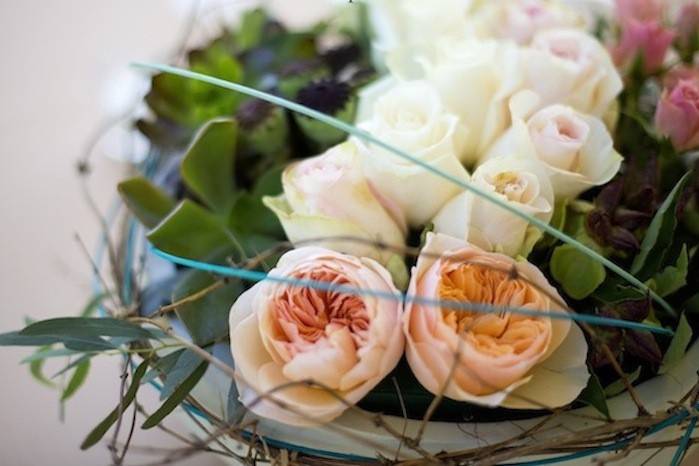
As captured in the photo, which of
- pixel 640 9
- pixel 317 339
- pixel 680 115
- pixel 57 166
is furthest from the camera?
pixel 57 166

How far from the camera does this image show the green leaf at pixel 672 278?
44 cm

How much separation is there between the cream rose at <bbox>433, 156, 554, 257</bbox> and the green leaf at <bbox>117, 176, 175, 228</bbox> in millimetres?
210

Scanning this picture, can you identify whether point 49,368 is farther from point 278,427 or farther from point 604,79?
point 604,79

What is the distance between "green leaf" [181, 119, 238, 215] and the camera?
536 mm

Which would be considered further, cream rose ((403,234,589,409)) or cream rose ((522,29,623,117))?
cream rose ((522,29,623,117))

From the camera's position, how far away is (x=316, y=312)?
40 cm

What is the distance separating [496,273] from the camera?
404 mm

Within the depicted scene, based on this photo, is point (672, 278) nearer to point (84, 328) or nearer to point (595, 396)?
point (595, 396)

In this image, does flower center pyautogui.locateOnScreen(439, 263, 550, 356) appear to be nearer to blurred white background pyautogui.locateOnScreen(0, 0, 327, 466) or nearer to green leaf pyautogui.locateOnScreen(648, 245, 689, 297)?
green leaf pyautogui.locateOnScreen(648, 245, 689, 297)

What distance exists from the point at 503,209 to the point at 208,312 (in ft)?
0.58

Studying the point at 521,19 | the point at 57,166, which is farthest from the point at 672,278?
the point at 57,166

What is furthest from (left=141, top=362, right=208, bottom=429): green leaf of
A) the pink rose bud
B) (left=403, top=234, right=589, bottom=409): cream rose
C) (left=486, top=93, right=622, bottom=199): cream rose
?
the pink rose bud

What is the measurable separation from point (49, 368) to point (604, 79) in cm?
47

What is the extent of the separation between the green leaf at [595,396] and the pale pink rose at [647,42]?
266mm
